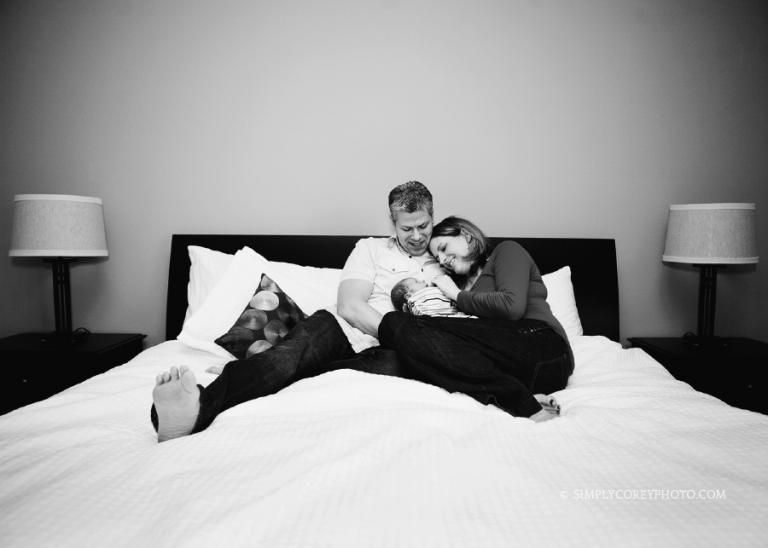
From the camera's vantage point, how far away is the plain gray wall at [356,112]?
2.09 meters

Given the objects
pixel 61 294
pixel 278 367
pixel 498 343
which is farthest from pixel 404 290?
pixel 61 294

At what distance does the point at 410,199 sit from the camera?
161cm

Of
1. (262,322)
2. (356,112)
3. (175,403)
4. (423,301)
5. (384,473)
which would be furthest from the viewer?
(356,112)

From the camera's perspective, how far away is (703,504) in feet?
2.01

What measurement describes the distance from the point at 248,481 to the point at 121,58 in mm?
2264

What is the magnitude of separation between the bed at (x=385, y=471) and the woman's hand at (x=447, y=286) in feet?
1.46

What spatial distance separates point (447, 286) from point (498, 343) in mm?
377

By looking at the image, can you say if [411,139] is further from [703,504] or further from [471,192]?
[703,504]

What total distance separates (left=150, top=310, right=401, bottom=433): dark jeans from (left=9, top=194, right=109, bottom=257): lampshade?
117cm

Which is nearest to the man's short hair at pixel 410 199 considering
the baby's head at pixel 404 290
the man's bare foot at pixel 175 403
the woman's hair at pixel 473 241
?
the woman's hair at pixel 473 241

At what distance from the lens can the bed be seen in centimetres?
55

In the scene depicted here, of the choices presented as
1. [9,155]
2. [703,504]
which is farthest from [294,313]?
[9,155]

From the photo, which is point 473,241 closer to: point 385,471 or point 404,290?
point 404,290

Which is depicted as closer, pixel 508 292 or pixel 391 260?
pixel 508 292
